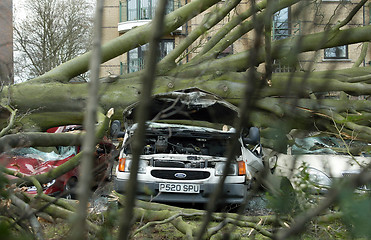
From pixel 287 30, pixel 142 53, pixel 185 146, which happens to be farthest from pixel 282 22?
pixel 185 146

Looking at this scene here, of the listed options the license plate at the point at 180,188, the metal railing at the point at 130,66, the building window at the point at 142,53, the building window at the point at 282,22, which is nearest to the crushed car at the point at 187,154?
the license plate at the point at 180,188

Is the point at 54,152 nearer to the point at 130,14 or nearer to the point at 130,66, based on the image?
the point at 130,66

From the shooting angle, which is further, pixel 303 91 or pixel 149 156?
pixel 149 156

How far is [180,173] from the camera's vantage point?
5699 millimetres

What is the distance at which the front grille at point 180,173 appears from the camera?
5672 millimetres

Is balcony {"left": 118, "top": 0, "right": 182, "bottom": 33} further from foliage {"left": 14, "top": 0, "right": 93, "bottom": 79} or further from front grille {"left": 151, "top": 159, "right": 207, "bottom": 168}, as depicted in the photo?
front grille {"left": 151, "top": 159, "right": 207, "bottom": 168}

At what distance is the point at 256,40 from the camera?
0.58 meters

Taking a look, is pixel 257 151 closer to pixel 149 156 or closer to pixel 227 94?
pixel 227 94

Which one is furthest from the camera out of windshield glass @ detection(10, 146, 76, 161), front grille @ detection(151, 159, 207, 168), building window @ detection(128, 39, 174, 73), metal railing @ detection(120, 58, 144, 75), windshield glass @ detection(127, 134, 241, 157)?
windshield glass @ detection(10, 146, 76, 161)

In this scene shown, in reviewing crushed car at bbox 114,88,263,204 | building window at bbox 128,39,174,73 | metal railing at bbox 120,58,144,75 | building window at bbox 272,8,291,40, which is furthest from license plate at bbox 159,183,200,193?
building window at bbox 272,8,291,40

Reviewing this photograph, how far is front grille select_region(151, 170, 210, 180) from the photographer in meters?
5.67

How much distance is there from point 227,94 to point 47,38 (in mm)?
20171

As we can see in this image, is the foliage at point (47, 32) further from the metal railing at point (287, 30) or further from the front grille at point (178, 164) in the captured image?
the metal railing at point (287, 30)

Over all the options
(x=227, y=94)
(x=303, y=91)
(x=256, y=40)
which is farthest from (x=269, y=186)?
(x=227, y=94)
